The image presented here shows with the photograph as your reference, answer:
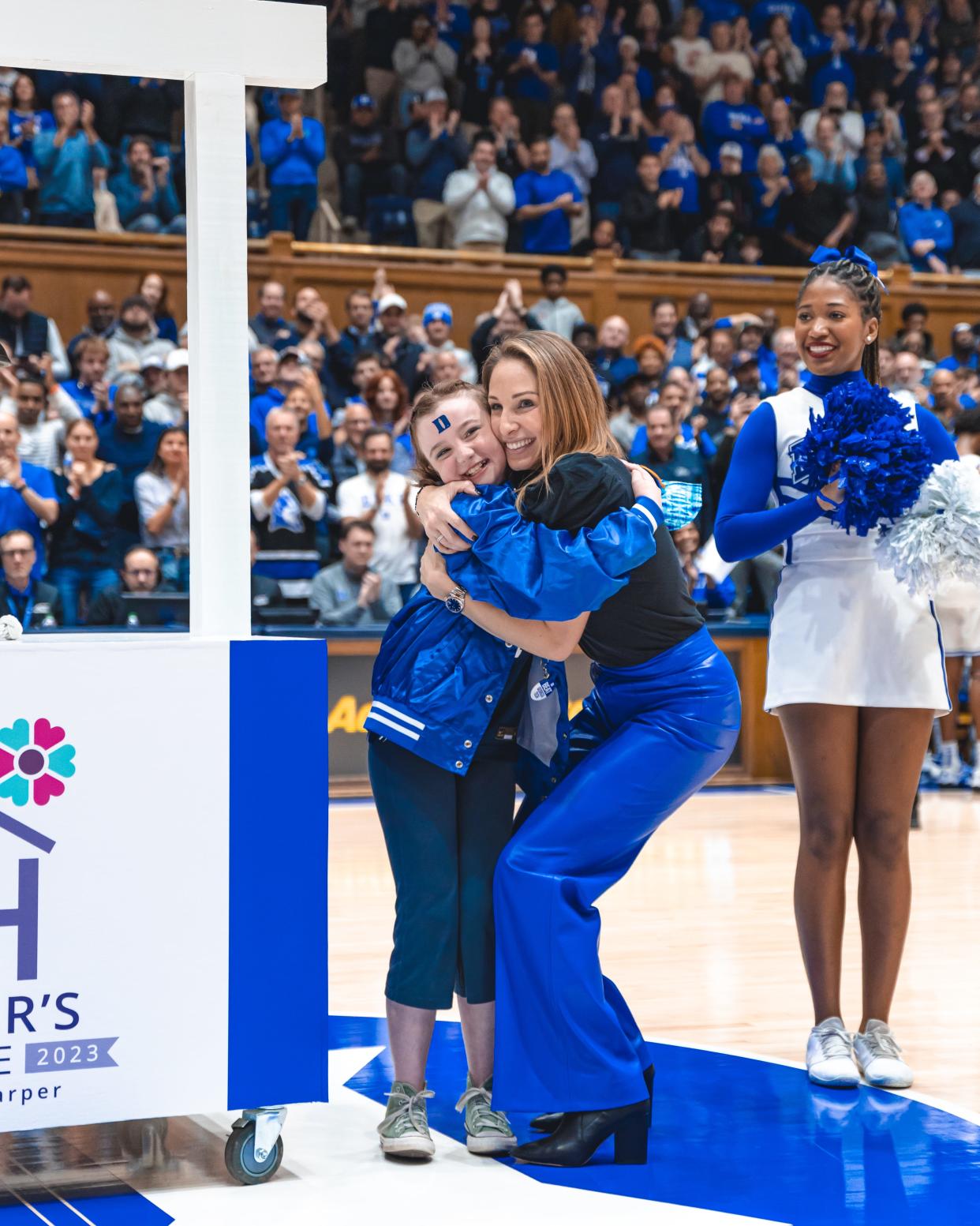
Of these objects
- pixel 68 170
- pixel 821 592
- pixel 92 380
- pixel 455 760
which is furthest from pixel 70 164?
pixel 455 760

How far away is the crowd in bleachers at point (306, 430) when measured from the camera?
8352 mm

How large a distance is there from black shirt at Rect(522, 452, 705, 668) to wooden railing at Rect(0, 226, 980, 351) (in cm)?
842

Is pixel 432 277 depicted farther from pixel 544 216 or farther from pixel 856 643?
pixel 856 643

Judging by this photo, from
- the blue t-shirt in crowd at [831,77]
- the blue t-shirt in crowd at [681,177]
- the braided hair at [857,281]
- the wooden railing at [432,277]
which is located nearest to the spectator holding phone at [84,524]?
the wooden railing at [432,277]

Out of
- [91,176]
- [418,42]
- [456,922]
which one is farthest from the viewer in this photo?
[418,42]

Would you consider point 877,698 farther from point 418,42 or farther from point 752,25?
point 752,25

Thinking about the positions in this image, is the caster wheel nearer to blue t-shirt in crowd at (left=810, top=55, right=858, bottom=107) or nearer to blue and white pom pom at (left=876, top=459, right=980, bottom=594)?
blue and white pom pom at (left=876, top=459, right=980, bottom=594)

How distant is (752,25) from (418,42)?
3.50 meters

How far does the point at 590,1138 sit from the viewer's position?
3.01 m

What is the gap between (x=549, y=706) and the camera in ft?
10.3

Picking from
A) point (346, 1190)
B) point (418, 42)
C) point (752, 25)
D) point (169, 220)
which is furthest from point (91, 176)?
point (346, 1190)

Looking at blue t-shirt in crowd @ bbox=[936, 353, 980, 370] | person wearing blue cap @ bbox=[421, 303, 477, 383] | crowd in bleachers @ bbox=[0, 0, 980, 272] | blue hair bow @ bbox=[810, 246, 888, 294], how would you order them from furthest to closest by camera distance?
blue t-shirt in crowd @ bbox=[936, 353, 980, 370], crowd in bleachers @ bbox=[0, 0, 980, 272], person wearing blue cap @ bbox=[421, 303, 477, 383], blue hair bow @ bbox=[810, 246, 888, 294]

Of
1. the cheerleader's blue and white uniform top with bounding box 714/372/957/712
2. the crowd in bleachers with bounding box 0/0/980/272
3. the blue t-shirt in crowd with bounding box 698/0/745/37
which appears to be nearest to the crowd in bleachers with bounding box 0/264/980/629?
the crowd in bleachers with bounding box 0/0/980/272

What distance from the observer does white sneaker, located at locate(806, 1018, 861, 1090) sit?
140 inches
